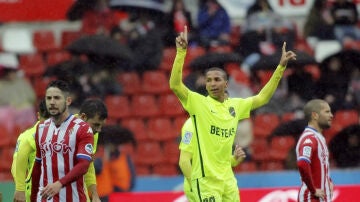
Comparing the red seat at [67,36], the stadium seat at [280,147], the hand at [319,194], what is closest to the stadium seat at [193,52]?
the red seat at [67,36]

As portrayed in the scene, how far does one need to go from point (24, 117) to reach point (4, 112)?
368mm

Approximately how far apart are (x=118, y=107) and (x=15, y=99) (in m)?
1.60

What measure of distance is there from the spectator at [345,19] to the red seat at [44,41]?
179 inches

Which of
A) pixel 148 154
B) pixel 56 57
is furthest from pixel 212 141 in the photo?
pixel 56 57

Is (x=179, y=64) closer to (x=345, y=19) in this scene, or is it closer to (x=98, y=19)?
(x=98, y=19)

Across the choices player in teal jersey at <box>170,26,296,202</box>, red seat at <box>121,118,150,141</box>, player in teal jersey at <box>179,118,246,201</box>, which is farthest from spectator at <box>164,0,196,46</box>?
player in teal jersey at <box>170,26,296,202</box>

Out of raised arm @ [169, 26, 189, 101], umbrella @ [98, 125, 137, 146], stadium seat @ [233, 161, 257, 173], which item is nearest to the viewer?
raised arm @ [169, 26, 189, 101]

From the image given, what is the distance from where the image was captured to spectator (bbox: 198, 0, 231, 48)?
1762cm

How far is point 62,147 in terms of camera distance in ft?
31.3

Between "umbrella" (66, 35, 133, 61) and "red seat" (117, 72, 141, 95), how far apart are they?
481 mm

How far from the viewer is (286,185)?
14195mm

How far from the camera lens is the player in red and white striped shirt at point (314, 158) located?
34.3ft

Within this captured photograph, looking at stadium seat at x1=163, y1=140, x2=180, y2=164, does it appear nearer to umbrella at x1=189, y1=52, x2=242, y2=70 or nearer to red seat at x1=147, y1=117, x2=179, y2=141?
red seat at x1=147, y1=117, x2=179, y2=141

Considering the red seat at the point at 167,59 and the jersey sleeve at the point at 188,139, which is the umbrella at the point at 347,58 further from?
the jersey sleeve at the point at 188,139
